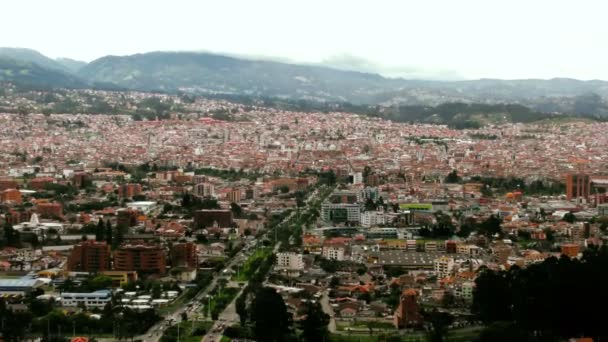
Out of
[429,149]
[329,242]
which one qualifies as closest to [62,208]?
[329,242]

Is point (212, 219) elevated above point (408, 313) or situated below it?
below

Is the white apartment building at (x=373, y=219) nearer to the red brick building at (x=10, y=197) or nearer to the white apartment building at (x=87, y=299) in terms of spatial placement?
the red brick building at (x=10, y=197)

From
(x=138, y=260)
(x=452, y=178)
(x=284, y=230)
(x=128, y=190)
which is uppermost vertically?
(x=138, y=260)

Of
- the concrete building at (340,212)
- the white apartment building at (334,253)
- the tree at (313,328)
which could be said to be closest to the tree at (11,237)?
the white apartment building at (334,253)

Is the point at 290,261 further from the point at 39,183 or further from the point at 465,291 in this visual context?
the point at 39,183

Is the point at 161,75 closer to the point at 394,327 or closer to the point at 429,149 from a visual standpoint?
the point at 429,149

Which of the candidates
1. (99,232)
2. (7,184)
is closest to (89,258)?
(99,232)

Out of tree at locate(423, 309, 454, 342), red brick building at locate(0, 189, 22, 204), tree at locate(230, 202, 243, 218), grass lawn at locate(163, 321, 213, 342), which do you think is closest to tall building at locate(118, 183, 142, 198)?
red brick building at locate(0, 189, 22, 204)
